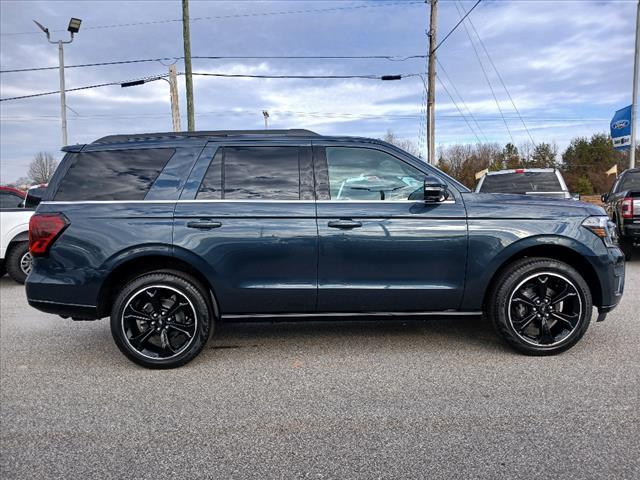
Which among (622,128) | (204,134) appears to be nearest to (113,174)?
(204,134)

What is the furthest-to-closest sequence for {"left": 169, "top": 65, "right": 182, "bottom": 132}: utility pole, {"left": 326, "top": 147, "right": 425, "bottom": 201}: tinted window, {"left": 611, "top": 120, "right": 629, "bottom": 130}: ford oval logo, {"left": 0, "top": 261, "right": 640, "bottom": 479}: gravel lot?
{"left": 169, "top": 65, "right": 182, "bottom": 132}: utility pole → {"left": 611, "top": 120, "right": 629, "bottom": 130}: ford oval logo → {"left": 326, "top": 147, "right": 425, "bottom": 201}: tinted window → {"left": 0, "top": 261, "right": 640, "bottom": 479}: gravel lot

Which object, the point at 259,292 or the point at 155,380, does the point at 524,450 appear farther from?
the point at 155,380

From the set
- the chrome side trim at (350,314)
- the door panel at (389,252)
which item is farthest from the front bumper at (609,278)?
the door panel at (389,252)

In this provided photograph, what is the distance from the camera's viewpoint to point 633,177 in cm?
1100

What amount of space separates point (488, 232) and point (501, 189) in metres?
6.64

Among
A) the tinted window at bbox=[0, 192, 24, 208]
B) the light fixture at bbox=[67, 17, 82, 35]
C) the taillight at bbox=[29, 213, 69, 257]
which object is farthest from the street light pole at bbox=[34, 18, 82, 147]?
the taillight at bbox=[29, 213, 69, 257]

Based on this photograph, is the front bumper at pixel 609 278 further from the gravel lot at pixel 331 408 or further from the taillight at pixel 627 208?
the taillight at pixel 627 208

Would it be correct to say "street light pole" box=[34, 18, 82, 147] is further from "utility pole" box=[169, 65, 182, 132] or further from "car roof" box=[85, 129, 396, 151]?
"car roof" box=[85, 129, 396, 151]

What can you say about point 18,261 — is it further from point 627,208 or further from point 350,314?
point 627,208

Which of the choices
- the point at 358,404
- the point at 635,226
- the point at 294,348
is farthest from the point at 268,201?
the point at 635,226

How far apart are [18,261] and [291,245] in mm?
Answer: 6459

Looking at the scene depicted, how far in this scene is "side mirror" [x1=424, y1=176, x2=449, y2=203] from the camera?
393 centimetres

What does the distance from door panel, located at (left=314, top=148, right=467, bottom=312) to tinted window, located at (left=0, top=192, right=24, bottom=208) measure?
24.3ft

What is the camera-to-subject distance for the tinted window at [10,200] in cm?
893
